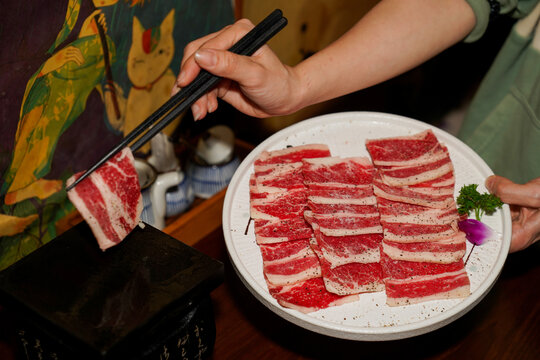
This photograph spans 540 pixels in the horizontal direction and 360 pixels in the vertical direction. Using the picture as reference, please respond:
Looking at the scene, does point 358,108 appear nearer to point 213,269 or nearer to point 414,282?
point 414,282

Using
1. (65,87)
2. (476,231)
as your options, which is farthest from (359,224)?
(65,87)

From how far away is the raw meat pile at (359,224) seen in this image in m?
1.38

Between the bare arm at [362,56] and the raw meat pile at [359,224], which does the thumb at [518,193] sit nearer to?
the raw meat pile at [359,224]

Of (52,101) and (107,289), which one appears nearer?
(107,289)

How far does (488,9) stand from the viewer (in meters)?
1.80

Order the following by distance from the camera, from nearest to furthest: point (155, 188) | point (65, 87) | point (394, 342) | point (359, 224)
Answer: point (359, 224), point (394, 342), point (65, 87), point (155, 188)

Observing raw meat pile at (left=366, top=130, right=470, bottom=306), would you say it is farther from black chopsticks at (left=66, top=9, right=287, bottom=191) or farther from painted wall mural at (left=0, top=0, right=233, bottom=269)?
painted wall mural at (left=0, top=0, right=233, bottom=269)

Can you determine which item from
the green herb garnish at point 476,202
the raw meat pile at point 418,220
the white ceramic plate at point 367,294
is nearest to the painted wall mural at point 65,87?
the white ceramic plate at point 367,294

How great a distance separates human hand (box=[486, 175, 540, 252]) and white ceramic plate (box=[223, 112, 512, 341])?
44 mm

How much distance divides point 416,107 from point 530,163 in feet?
4.63

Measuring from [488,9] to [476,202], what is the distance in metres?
0.72

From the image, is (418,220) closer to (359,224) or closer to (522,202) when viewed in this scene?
(359,224)

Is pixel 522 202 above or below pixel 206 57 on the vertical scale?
below

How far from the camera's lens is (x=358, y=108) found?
308cm
